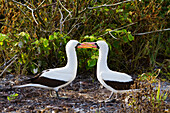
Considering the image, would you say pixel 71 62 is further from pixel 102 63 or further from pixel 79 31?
pixel 79 31

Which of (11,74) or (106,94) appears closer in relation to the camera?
(106,94)

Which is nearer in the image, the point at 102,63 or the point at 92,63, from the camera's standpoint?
the point at 102,63

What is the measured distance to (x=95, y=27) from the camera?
5.74 metres

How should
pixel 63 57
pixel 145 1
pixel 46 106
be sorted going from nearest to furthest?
1. pixel 46 106
2. pixel 63 57
3. pixel 145 1

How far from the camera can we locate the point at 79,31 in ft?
19.3

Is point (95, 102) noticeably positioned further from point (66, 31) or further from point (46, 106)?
point (66, 31)

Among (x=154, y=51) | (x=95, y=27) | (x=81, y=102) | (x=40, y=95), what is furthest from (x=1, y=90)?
(x=154, y=51)

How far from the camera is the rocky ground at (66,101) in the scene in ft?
13.7

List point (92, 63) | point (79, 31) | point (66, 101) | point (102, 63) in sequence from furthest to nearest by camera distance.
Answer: point (79, 31) < point (92, 63) < point (66, 101) < point (102, 63)

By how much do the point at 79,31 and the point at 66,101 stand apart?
1808 millimetres

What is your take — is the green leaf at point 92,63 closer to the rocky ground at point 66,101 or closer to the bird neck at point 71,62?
the rocky ground at point 66,101

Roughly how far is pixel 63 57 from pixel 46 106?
155cm

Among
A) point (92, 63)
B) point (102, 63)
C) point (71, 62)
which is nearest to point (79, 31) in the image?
point (92, 63)

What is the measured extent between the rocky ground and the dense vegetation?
457mm
